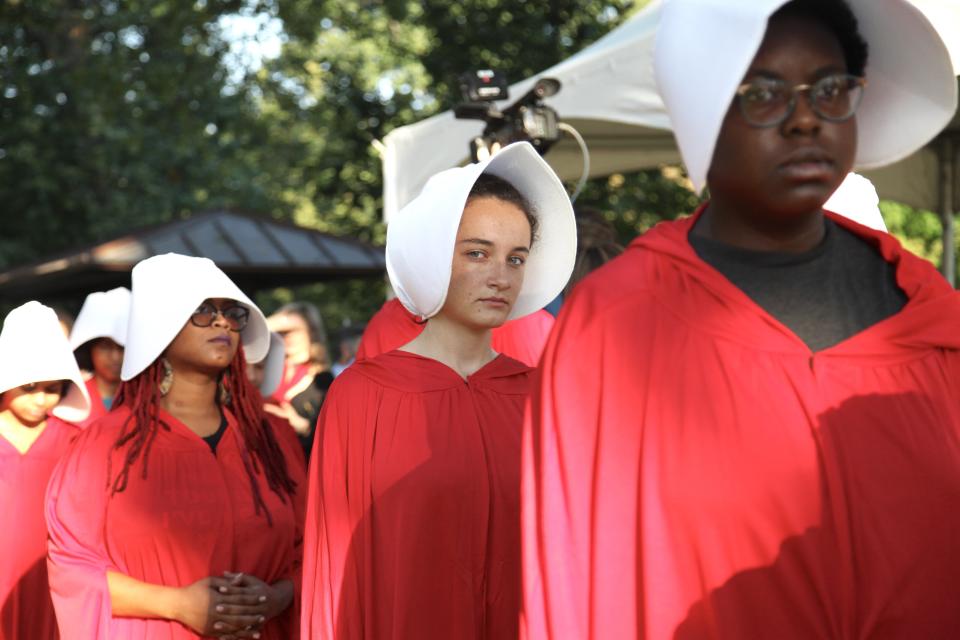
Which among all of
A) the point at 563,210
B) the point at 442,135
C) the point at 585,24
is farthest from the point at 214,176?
the point at 563,210

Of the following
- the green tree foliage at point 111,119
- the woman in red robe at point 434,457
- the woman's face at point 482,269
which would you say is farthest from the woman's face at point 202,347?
the green tree foliage at point 111,119

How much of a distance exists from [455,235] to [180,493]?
143cm

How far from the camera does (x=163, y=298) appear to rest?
4754mm

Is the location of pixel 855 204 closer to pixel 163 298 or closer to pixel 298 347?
pixel 163 298

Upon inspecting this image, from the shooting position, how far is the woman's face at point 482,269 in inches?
151

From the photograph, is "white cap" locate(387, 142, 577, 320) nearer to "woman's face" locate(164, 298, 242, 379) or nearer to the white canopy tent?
"woman's face" locate(164, 298, 242, 379)

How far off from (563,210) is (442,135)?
437cm

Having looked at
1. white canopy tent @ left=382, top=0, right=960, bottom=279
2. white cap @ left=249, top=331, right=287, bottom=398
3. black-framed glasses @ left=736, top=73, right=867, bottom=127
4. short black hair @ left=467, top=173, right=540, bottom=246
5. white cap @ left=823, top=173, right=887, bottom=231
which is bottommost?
black-framed glasses @ left=736, top=73, right=867, bottom=127

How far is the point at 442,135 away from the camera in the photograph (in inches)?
327

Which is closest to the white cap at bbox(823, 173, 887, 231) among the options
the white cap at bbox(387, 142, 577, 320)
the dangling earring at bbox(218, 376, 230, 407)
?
the white cap at bbox(387, 142, 577, 320)

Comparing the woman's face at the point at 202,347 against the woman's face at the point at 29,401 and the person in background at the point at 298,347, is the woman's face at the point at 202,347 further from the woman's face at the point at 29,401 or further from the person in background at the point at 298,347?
the person in background at the point at 298,347

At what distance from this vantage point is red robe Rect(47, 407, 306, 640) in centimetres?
438

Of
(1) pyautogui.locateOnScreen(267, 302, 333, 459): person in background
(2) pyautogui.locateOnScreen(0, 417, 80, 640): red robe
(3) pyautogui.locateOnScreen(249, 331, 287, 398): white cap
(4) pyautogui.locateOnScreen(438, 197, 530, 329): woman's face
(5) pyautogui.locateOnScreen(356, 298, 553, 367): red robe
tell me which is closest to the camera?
(4) pyautogui.locateOnScreen(438, 197, 530, 329): woman's face

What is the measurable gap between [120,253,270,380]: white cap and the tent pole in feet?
18.4
